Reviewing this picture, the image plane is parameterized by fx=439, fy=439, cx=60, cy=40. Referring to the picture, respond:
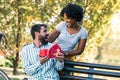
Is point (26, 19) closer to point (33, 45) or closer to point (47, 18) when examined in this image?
point (47, 18)

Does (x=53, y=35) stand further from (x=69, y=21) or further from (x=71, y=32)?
(x=69, y=21)

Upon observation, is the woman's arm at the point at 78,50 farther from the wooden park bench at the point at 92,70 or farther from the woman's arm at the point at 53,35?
the woman's arm at the point at 53,35

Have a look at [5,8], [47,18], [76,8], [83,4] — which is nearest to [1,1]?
[5,8]

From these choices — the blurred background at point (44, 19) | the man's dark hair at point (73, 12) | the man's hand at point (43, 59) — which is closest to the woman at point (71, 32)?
the man's dark hair at point (73, 12)

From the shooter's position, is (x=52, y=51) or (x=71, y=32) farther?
(x=71, y=32)

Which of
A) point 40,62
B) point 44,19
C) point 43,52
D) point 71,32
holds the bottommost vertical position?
point 44,19

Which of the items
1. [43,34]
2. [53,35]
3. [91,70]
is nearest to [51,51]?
[43,34]

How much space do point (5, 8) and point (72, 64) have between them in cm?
767

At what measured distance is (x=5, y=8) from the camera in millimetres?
12172

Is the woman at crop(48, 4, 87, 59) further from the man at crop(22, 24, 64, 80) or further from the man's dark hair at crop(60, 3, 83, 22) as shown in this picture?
the man at crop(22, 24, 64, 80)

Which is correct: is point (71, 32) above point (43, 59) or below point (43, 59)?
above

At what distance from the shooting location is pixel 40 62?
14.7 feet

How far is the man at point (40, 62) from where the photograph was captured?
4.58 metres

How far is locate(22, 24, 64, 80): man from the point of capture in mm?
4578
